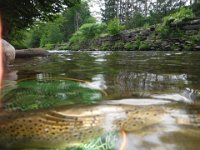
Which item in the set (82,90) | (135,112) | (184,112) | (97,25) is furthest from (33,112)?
(97,25)

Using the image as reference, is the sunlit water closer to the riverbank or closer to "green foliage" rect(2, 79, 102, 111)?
"green foliage" rect(2, 79, 102, 111)

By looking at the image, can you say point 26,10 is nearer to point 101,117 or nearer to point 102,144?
point 101,117

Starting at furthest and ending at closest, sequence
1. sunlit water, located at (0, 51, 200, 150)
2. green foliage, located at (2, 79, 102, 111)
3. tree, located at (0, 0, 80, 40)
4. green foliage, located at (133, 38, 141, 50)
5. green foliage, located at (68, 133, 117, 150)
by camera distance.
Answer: green foliage, located at (133, 38, 141, 50) < tree, located at (0, 0, 80, 40) < green foliage, located at (2, 79, 102, 111) < sunlit water, located at (0, 51, 200, 150) < green foliage, located at (68, 133, 117, 150)

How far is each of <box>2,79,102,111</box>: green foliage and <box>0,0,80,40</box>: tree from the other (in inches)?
201

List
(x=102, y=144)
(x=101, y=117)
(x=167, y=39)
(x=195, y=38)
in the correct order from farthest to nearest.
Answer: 1. (x=167, y=39)
2. (x=195, y=38)
3. (x=101, y=117)
4. (x=102, y=144)

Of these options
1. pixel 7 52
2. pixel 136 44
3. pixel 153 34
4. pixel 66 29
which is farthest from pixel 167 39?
pixel 66 29

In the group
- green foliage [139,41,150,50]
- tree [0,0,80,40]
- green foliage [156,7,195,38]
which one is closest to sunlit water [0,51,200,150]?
tree [0,0,80,40]

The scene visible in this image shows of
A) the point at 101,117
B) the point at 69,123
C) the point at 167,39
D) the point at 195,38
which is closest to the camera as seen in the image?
the point at 69,123

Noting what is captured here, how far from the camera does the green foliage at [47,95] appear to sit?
2.54 metres

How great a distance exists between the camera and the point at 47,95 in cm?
296

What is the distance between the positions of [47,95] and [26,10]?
21.1 ft

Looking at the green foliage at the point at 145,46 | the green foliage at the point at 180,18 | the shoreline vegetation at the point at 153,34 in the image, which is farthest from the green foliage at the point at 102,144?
the green foliage at the point at 180,18

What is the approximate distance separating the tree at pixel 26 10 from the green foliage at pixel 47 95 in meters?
5.11

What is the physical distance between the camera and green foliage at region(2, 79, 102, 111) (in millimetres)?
2543
